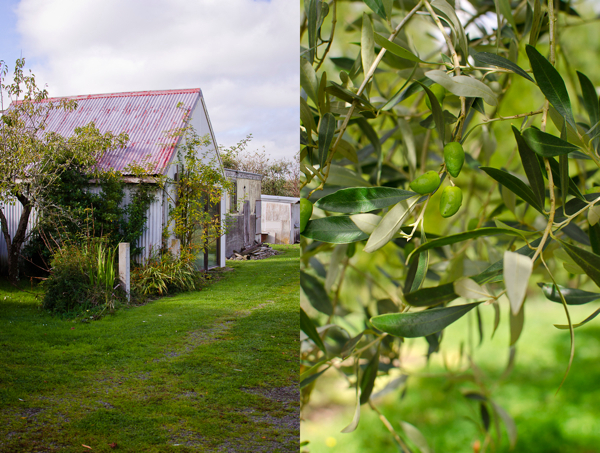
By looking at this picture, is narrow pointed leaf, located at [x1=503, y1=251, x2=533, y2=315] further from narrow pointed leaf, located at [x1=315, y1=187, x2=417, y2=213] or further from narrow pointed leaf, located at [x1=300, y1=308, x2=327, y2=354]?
narrow pointed leaf, located at [x1=300, y1=308, x2=327, y2=354]

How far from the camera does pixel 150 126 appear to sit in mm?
2049

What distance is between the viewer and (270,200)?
2260 millimetres

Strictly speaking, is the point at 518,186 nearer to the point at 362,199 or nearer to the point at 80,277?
the point at 362,199

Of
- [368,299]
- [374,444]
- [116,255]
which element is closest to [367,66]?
[368,299]

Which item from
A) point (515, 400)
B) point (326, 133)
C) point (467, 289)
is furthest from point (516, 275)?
point (515, 400)

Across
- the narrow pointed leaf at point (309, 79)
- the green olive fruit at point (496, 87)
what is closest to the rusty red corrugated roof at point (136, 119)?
the green olive fruit at point (496, 87)

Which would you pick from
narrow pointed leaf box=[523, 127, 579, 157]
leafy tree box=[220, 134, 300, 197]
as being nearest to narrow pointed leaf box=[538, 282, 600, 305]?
narrow pointed leaf box=[523, 127, 579, 157]

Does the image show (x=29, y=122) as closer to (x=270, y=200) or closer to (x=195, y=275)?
(x=195, y=275)

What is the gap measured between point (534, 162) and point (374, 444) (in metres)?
1.24

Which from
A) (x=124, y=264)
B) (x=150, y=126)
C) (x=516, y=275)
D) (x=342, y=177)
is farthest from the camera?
(x=150, y=126)

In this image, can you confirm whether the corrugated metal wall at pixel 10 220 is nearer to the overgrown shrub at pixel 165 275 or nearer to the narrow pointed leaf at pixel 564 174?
the overgrown shrub at pixel 165 275

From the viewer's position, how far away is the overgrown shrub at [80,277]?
1870 millimetres

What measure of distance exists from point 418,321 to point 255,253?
2.10 metres

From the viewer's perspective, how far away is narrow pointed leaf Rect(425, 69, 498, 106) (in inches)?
7.6
